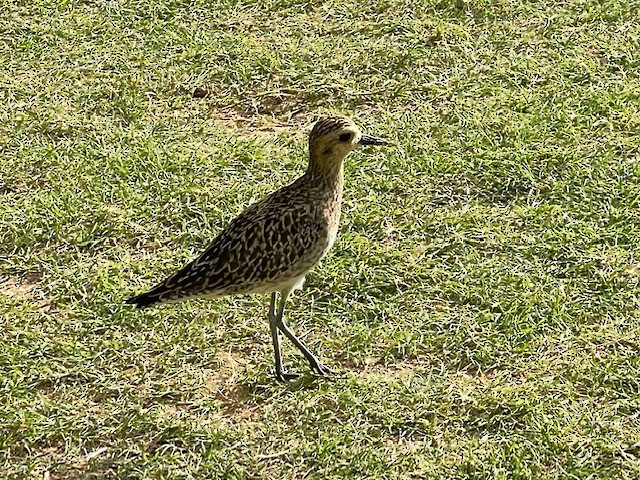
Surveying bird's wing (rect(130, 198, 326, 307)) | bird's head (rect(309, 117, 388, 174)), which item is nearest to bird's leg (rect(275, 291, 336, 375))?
bird's wing (rect(130, 198, 326, 307))

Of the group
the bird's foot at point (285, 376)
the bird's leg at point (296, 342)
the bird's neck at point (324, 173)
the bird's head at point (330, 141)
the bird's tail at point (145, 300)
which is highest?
the bird's head at point (330, 141)

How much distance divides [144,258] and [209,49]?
2425 mm

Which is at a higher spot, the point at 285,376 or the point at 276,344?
the point at 276,344

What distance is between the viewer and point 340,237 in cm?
646

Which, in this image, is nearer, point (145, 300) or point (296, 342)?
point (145, 300)

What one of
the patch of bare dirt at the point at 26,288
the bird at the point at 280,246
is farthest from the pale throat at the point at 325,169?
the patch of bare dirt at the point at 26,288

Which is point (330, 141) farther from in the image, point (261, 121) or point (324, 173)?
point (261, 121)

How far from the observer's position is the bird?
17.3 ft

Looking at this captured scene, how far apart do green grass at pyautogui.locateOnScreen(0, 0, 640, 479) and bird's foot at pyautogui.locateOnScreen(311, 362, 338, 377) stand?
0.07 m

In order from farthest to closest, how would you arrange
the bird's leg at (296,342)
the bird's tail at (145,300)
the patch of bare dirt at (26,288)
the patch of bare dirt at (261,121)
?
the patch of bare dirt at (261,121) → the patch of bare dirt at (26,288) → the bird's leg at (296,342) → the bird's tail at (145,300)

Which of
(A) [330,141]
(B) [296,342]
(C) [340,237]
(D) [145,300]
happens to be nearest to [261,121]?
(C) [340,237]

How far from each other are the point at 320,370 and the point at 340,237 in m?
1.13

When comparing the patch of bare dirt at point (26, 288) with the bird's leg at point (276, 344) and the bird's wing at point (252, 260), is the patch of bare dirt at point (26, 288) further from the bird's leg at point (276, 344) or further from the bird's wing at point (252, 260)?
the bird's leg at point (276, 344)

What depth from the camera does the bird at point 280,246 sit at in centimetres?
526
